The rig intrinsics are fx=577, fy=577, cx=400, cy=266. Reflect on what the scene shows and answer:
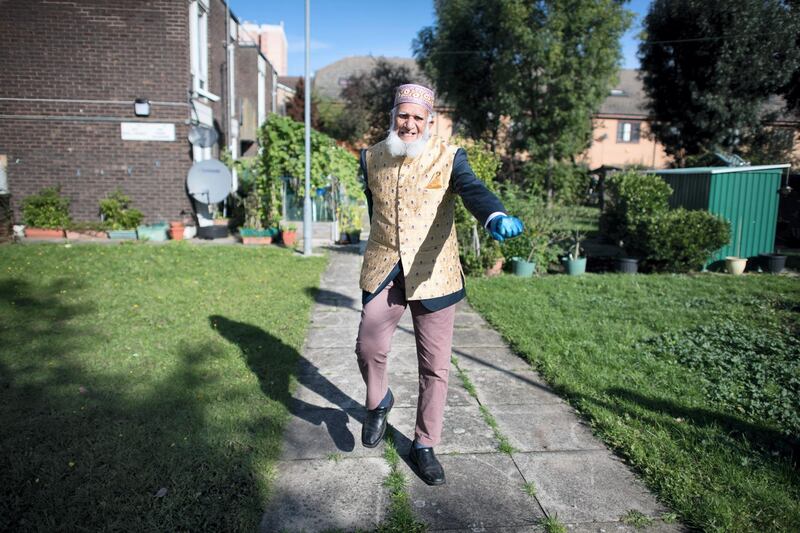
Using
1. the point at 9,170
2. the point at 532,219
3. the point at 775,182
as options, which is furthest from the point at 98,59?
the point at 775,182

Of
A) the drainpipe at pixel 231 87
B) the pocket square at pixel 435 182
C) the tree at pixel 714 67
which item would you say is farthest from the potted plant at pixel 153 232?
the tree at pixel 714 67

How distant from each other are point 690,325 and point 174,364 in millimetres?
5150

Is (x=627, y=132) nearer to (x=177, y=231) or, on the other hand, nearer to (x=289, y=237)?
(x=289, y=237)

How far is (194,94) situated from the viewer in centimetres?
1334

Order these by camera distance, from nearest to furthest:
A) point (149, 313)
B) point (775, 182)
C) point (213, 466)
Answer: point (213, 466)
point (149, 313)
point (775, 182)

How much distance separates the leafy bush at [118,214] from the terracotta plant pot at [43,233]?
0.97 meters

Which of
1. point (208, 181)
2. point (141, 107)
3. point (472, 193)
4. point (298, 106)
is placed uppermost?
point (298, 106)

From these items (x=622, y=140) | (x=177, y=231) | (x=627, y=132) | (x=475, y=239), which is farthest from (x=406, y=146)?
(x=627, y=132)

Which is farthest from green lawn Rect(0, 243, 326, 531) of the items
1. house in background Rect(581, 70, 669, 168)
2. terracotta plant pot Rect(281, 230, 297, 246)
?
house in background Rect(581, 70, 669, 168)

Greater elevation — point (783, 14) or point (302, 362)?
point (783, 14)

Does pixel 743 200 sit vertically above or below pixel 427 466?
above

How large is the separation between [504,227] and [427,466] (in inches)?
54.1

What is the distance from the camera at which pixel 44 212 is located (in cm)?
1237

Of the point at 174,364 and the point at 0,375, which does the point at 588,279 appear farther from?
the point at 0,375
